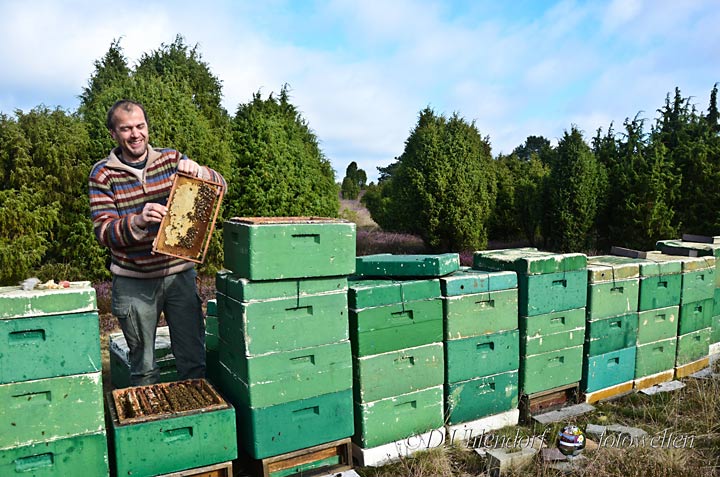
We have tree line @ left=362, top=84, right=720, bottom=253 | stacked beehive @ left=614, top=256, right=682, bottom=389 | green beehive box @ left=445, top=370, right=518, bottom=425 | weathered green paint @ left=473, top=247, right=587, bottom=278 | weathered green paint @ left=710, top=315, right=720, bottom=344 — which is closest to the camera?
green beehive box @ left=445, top=370, right=518, bottom=425

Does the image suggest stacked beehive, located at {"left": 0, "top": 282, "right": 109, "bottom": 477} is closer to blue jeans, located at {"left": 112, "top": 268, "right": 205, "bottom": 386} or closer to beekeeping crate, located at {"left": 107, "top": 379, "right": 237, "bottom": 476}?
beekeeping crate, located at {"left": 107, "top": 379, "right": 237, "bottom": 476}

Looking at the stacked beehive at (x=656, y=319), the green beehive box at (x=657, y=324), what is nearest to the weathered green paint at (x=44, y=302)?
the stacked beehive at (x=656, y=319)

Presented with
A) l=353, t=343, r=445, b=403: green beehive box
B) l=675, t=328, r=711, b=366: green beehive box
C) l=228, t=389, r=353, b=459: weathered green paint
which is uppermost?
l=353, t=343, r=445, b=403: green beehive box

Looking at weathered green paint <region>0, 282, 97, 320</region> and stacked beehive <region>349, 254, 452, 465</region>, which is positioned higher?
weathered green paint <region>0, 282, 97, 320</region>

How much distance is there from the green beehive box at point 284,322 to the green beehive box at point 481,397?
4.03ft

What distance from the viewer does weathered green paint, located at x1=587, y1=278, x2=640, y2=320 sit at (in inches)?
209

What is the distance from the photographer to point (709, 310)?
6512mm

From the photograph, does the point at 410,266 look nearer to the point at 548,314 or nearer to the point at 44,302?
the point at 548,314

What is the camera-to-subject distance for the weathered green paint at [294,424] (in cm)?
363

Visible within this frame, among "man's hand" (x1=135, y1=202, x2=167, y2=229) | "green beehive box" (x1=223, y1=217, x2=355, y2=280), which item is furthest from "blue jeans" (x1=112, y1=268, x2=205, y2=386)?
"man's hand" (x1=135, y1=202, x2=167, y2=229)

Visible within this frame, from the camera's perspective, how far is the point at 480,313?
180 inches

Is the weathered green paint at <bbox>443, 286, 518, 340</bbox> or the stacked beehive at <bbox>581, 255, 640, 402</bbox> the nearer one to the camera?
the weathered green paint at <bbox>443, 286, 518, 340</bbox>

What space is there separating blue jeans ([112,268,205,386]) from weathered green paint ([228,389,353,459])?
0.49 meters

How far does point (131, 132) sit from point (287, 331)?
1.73 metres
